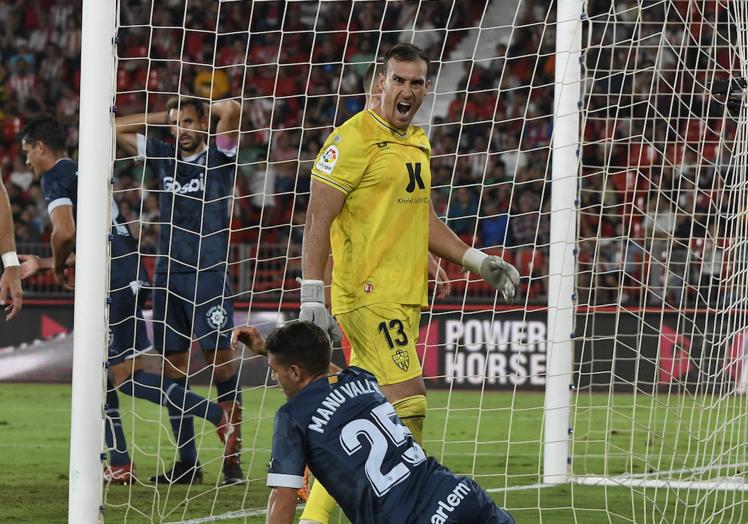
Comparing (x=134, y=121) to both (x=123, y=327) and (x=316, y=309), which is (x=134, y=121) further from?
(x=316, y=309)

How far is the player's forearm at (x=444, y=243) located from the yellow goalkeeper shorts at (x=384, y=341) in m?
0.47

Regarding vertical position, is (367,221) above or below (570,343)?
above

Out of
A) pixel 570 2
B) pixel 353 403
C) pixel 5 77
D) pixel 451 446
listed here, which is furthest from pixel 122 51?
pixel 353 403

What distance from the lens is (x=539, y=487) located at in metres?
7.62

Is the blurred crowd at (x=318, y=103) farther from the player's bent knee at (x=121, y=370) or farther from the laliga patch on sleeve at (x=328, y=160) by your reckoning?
the laliga patch on sleeve at (x=328, y=160)

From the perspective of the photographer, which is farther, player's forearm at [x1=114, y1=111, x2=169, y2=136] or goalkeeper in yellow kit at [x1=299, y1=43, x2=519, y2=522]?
player's forearm at [x1=114, y1=111, x2=169, y2=136]

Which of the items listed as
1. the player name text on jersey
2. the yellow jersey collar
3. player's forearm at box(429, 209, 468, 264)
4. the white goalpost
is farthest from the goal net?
the player name text on jersey

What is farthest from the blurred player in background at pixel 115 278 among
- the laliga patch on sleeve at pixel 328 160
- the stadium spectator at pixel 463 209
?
the stadium spectator at pixel 463 209

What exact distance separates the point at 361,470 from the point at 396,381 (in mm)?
1129

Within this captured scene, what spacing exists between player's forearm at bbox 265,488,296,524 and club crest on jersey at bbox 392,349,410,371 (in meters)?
1.27

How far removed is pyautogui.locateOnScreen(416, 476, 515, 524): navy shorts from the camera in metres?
3.95

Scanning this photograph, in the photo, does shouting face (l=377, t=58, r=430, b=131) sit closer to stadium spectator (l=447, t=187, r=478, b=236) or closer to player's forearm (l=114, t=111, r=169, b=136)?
player's forearm (l=114, t=111, r=169, b=136)

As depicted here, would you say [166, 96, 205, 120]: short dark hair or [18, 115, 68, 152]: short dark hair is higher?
[166, 96, 205, 120]: short dark hair

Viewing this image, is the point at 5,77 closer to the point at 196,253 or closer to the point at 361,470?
the point at 196,253
